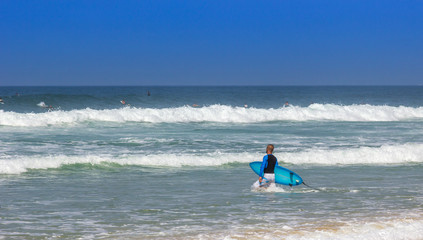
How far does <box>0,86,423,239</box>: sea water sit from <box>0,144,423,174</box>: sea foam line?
4cm

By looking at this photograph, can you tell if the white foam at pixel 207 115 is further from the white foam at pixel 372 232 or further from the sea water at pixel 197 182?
the white foam at pixel 372 232

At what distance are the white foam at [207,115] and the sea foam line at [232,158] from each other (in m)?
12.5

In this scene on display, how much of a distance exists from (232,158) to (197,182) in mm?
4105

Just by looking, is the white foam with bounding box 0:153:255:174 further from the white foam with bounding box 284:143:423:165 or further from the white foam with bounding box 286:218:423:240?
the white foam with bounding box 286:218:423:240

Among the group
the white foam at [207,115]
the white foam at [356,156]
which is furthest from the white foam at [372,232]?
the white foam at [207,115]

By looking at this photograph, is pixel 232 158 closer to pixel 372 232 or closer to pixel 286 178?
pixel 286 178

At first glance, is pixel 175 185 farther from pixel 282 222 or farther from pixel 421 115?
pixel 421 115

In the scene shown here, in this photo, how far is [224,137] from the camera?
24.3 meters

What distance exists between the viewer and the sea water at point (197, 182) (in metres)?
8.94

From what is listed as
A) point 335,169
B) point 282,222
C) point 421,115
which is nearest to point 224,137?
point 335,169

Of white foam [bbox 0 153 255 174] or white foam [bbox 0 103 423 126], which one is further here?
white foam [bbox 0 103 423 126]

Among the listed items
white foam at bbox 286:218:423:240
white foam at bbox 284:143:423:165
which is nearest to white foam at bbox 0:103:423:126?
white foam at bbox 284:143:423:165

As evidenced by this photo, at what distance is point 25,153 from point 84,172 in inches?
158

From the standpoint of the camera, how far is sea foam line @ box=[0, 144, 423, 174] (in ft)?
52.3
